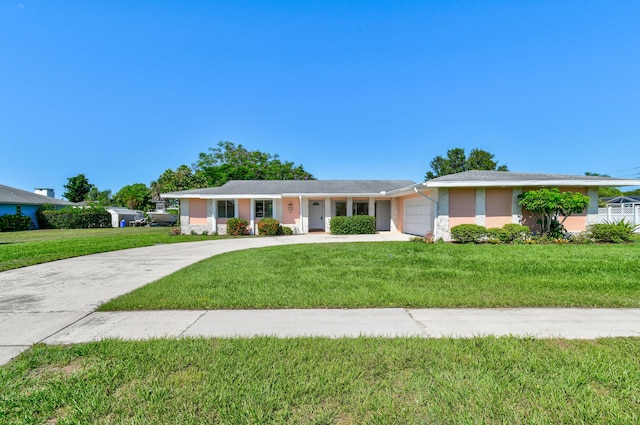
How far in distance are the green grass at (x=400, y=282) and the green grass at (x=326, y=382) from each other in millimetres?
1494

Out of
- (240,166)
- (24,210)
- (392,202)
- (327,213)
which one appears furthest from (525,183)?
(24,210)

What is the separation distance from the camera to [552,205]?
1238 centimetres

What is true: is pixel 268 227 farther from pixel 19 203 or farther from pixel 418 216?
pixel 19 203

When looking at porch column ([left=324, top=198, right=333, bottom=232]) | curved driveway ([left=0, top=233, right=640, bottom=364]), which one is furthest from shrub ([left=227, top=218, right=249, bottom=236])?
curved driveway ([left=0, top=233, right=640, bottom=364])

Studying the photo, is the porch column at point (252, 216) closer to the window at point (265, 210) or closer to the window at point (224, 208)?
the window at point (265, 210)

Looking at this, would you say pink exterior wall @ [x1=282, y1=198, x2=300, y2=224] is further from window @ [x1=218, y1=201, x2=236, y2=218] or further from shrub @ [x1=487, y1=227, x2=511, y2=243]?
shrub @ [x1=487, y1=227, x2=511, y2=243]

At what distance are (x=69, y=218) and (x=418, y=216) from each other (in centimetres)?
2958

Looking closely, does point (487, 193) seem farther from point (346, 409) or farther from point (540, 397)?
point (346, 409)

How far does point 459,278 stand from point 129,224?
34632 mm

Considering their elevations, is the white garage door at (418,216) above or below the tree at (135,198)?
below

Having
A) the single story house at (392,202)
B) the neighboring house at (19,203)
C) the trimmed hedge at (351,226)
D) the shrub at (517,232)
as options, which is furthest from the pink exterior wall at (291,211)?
the neighboring house at (19,203)

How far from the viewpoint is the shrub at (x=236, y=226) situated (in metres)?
18.8

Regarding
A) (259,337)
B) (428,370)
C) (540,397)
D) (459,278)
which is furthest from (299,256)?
(540,397)

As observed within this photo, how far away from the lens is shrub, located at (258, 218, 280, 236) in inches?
730
